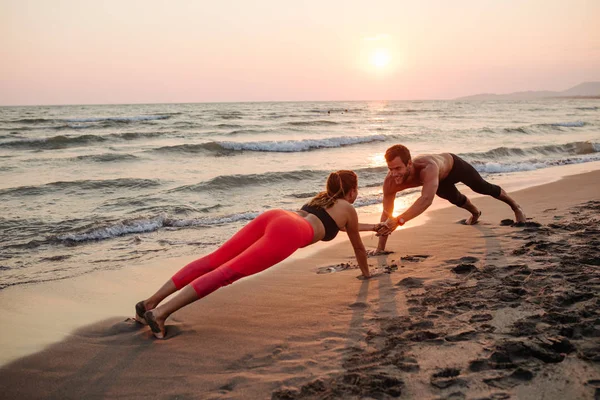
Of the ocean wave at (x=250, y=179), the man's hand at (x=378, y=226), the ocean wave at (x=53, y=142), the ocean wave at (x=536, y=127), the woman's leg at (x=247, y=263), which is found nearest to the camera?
the woman's leg at (x=247, y=263)

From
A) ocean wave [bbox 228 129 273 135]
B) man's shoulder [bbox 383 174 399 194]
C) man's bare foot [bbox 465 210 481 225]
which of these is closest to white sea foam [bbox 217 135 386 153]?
ocean wave [bbox 228 129 273 135]

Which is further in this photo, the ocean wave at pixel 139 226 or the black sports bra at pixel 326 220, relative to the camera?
the ocean wave at pixel 139 226

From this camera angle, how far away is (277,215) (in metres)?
4.13

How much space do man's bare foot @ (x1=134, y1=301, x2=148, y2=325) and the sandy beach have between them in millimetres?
56

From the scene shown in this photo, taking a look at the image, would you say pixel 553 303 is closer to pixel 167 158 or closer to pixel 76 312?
pixel 76 312

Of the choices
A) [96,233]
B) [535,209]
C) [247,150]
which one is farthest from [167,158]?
[535,209]

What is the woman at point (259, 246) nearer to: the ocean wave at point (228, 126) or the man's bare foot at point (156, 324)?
the man's bare foot at point (156, 324)

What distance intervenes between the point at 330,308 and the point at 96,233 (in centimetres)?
472

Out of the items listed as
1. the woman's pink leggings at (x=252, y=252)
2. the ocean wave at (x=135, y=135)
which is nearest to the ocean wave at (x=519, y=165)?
the woman's pink leggings at (x=252, y=252)

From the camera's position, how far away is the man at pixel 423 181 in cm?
566

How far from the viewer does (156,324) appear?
12.7 feet

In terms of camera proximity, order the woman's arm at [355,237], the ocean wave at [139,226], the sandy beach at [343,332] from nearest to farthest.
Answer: the sandy beach at [343,332] < the woman's arm at [355,237] < the ocean wave at [139,226]

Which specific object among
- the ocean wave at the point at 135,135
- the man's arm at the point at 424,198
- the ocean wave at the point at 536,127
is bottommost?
the man's arm at the point at 424,198

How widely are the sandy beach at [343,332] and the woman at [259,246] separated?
253 millimetres
